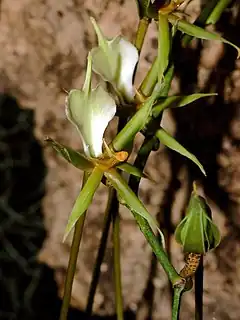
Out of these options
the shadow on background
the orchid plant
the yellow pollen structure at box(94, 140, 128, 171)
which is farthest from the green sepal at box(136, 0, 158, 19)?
the shadow on background

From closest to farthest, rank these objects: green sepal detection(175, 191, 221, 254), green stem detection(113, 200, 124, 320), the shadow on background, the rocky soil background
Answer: green sepal detection(175, 191, 221, 254)
green stem detection(113, 200, 124, 320)
the rocky soil background
the shadow on background

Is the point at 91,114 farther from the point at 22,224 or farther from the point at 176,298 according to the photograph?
the point at 22,224

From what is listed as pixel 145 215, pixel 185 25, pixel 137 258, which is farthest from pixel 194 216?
pixel 137 258

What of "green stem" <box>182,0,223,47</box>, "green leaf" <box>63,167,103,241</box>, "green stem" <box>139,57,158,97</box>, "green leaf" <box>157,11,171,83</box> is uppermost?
"green stem" <box>182,0,223,47</box>

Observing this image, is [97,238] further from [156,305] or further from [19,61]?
[19,61]

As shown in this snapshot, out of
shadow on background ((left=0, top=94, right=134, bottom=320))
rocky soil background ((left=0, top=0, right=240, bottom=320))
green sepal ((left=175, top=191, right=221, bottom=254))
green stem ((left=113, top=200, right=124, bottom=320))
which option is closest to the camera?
green sepal ((left=175, top=191, right=221, bottom=254))

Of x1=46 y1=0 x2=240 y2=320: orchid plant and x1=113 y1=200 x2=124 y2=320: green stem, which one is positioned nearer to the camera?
x1=46 y1=0 x2=240 y2=320: orchid plant

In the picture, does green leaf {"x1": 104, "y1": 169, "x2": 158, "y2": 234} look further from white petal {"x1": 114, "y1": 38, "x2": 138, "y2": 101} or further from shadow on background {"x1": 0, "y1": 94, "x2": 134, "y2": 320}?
shadow on background {"x1": 0, "y1": 94, "x2": 134, "y2": 320}
